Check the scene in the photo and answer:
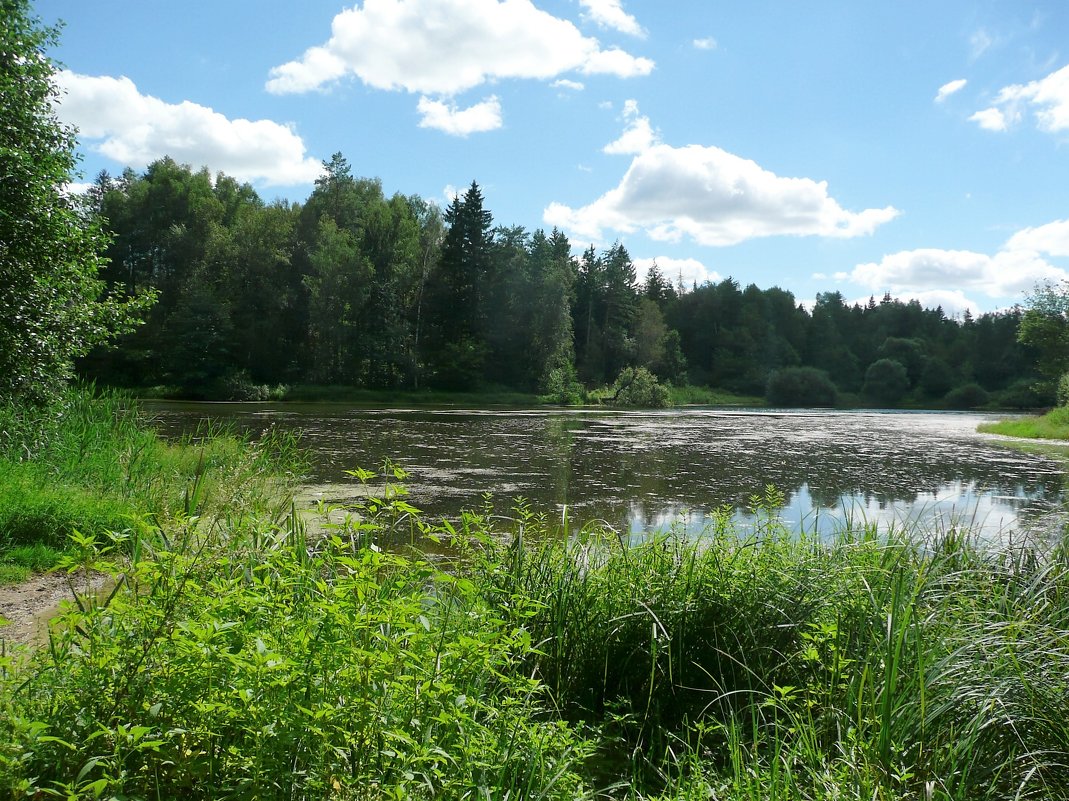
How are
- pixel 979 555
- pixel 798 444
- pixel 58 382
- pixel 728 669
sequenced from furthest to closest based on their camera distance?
pixel 798 444 < pixel 58 382 < pixel 979 555 < pixel 728 669

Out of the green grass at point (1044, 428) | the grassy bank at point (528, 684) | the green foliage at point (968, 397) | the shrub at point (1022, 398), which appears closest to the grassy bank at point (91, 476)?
the grassy bank at point (528, 684)

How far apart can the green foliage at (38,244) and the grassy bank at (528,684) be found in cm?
525

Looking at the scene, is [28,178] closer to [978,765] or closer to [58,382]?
[58,382]

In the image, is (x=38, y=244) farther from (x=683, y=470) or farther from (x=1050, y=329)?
(x=1050, y=329)

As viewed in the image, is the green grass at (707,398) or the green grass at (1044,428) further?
the green grass at (707,398)

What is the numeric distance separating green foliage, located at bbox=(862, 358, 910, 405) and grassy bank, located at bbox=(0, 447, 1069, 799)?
6538cm

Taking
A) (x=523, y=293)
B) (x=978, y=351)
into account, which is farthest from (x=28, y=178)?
(x=978, y=351)

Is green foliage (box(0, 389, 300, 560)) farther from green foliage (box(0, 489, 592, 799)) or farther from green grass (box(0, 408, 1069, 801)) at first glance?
green foliage (box(0, 489, 592, 799))

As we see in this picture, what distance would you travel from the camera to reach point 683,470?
1330 centimetres

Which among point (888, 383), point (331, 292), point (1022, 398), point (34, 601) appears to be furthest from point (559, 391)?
point (34, 601)

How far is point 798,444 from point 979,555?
50.3 ft

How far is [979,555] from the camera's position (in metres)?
4.48

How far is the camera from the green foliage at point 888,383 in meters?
62.7

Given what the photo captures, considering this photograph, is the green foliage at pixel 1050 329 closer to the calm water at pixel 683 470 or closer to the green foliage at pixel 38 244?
the calm water at pixel 683 470
